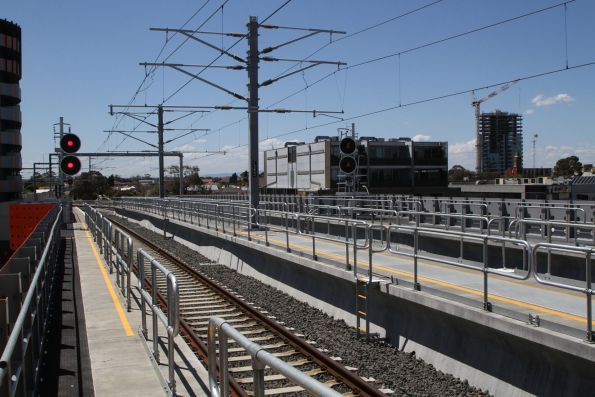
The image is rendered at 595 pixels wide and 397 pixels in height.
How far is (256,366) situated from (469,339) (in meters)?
5.80

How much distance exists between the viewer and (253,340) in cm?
1140

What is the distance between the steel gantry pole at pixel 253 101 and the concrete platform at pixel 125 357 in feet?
32.2

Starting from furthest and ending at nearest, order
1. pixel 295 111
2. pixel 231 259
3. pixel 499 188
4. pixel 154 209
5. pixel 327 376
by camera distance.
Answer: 1. pixel 499 188
2. pixel 154 209
3. pixel 295 111
4. pixel 231 259
5. pixel 327 376

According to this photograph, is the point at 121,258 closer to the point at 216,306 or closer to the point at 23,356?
the point at 216,306

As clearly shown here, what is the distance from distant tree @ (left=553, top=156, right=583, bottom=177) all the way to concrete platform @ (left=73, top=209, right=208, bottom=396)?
11865cm

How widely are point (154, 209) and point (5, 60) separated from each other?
5512cm

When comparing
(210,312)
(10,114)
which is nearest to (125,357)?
(210,312)

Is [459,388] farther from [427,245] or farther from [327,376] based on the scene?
[427,245]

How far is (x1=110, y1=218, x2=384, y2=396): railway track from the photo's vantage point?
27.8ft

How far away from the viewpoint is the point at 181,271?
20.2m

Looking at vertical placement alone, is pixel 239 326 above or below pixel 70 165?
below

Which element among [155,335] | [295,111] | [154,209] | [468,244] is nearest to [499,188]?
[154,209]

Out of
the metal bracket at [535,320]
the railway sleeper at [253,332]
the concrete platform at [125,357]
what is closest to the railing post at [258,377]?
the concrete platform at [125,357]

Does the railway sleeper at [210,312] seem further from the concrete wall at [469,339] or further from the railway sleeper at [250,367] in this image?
the railway sleeper at [250,367]
